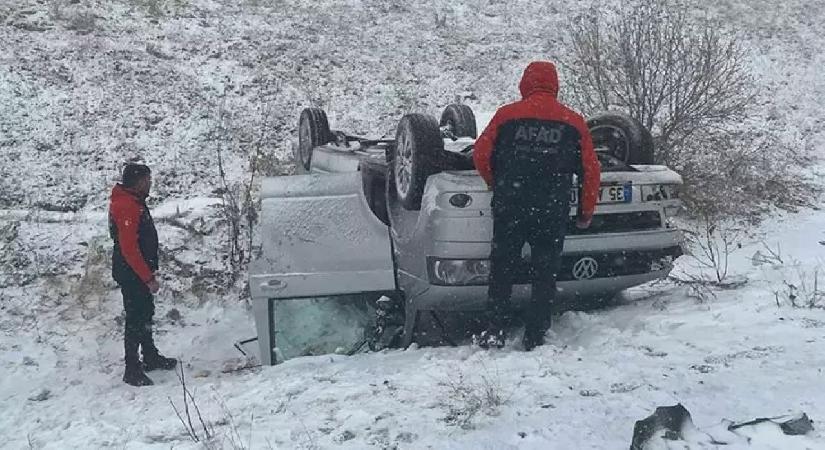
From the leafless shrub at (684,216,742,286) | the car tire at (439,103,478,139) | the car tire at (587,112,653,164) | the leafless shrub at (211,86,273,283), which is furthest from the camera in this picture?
the leafless shrub at (211,86,273,283)

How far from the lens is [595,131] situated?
536 centimetres

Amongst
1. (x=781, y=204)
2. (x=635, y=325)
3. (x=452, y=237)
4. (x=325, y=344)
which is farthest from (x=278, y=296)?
(x=781, y=204)

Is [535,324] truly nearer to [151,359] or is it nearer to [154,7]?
[151,359]

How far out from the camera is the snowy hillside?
10.4 ft

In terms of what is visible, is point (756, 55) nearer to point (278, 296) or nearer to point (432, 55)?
point (432, 55)

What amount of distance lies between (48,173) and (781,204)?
9873 millimetres

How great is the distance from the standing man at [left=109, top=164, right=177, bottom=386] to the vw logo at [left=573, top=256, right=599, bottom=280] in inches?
117

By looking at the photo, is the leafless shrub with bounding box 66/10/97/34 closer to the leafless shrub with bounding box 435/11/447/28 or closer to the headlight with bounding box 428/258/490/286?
the leafless shrub with bounding box 435/11/447/28

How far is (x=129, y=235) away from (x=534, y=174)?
287cm

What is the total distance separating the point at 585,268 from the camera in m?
4.48

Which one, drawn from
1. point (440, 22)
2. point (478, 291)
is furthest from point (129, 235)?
point (440, 22)

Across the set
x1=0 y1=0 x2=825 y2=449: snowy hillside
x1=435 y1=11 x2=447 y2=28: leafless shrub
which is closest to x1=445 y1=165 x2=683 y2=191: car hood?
x1=0 y1=0 x2=825 y2=449: snowy hillside

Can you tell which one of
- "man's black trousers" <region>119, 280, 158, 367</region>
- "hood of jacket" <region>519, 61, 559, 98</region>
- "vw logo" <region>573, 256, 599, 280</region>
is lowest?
"man's black trousers" <region>119, 280, 158, 367</region>

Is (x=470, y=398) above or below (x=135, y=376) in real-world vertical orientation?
above
